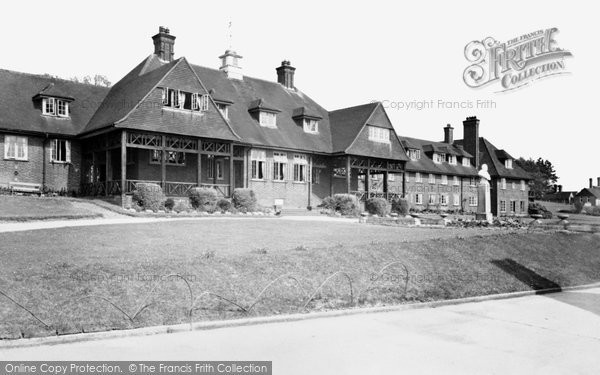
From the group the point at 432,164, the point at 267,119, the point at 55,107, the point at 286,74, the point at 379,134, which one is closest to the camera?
the point at 55,107

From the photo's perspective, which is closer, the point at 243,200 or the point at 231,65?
the point at 243,200

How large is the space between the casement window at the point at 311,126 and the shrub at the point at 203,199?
1346 cm

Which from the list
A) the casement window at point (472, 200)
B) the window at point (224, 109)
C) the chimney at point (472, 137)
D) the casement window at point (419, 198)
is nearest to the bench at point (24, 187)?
the window at point (224, 109)

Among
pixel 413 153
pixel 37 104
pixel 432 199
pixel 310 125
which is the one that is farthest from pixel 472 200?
pixel 37 104

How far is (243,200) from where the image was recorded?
2722cm

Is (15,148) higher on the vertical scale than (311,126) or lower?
lower

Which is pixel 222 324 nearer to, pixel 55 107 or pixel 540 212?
pixel 55 107

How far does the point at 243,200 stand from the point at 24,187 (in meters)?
11.1

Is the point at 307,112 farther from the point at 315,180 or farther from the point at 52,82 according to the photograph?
the point at 52,82

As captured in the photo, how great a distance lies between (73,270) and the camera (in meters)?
10.1

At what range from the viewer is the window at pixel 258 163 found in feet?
110

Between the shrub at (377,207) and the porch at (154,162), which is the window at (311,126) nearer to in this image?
the porch at (154,162)

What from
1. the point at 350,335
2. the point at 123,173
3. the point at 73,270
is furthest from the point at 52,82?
the point at 350,335

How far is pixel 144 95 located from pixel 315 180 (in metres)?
14.4
